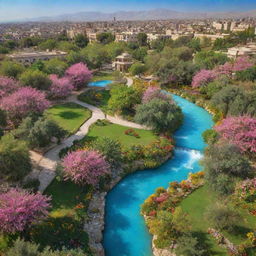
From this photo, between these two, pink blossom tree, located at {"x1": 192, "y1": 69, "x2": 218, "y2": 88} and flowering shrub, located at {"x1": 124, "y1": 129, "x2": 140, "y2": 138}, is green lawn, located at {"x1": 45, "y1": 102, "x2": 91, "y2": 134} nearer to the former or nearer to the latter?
flowering shrub, located at {"x1": 124, "y1": 129, "x2": 140, "y2": 138}

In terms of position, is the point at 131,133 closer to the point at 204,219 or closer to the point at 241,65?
the point at 204,219

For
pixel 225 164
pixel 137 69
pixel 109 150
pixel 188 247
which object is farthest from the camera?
pixel 137 69

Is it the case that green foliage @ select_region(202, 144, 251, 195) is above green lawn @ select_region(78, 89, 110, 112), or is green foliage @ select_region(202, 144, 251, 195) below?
above

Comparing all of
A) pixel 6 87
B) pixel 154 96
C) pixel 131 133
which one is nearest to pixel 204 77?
pixel 154 96

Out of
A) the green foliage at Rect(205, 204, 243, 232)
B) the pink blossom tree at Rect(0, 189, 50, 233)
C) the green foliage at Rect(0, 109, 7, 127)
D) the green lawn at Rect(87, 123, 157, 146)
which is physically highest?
the green foliage at Rect(0, 109, 7, 127)

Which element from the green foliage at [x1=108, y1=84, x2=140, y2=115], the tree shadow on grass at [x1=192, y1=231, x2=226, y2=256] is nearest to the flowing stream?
the tree shadow on grass at [x1=192, y1=231, x2=226, y2=256]

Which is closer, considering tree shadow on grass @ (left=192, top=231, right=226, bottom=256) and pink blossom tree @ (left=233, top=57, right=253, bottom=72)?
tree shadow on grass @ (left=192, top=231, right=226, bottom=256)

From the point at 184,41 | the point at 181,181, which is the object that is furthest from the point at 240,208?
the point at 184,41
